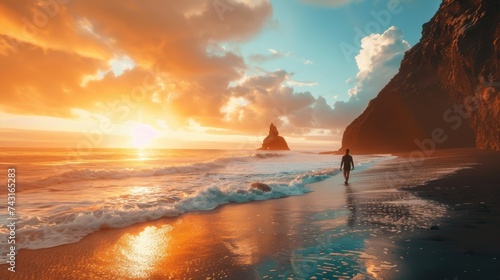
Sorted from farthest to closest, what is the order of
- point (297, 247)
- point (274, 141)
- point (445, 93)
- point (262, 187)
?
1. point (274, 141)
2. point (445, 93)
3. point (262, 187)
4. point (297, 247)

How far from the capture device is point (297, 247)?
5.77m

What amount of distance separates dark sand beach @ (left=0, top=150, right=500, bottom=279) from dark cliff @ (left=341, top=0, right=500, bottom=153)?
37.0 meters

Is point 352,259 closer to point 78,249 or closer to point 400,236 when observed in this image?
point 400,236

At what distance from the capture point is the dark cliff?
3753 cm

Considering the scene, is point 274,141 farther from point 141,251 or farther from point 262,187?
point 141,251

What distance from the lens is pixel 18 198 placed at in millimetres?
12766

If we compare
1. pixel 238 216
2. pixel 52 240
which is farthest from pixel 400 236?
pixel 52 240

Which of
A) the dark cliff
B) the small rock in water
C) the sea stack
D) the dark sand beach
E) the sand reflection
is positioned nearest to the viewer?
the dark sand beach

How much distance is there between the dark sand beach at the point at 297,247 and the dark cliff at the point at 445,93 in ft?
122

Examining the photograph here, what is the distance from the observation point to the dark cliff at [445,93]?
37.5m

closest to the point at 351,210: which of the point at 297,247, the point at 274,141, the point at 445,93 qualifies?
the point at 297,247

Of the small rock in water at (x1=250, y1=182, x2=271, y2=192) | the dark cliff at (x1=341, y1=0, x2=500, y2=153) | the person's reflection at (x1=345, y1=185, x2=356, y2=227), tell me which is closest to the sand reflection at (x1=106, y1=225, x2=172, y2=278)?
the person's reflection at (x1=345, y1=185, x2=356, y2=227)

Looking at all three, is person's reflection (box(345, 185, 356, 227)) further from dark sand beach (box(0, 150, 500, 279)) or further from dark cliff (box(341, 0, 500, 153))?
dark cliff (box(341, 0, 500, 153))

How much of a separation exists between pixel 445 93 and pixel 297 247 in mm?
78386
